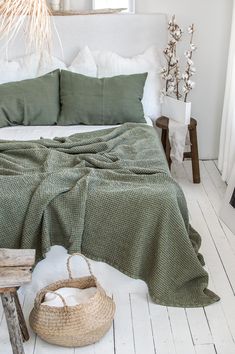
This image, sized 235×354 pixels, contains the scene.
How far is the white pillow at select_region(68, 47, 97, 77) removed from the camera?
388 cm

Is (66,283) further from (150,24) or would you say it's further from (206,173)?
(150,24)

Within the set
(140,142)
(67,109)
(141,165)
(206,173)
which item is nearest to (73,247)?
(141,165)

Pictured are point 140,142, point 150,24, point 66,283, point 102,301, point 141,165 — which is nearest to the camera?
point 102,301

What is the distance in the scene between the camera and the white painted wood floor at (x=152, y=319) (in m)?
2.20

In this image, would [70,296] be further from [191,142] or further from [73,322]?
[191,142]

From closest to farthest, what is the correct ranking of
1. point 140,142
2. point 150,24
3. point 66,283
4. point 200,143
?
point 66,283 → point 140,142 → point 150,24 → point 200,143

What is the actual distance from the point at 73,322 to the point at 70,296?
0.68ft

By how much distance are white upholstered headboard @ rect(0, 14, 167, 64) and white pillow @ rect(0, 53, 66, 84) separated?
129 mm

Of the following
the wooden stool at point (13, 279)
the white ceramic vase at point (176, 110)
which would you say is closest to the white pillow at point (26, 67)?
the white ceramic vase at point (176, 110)

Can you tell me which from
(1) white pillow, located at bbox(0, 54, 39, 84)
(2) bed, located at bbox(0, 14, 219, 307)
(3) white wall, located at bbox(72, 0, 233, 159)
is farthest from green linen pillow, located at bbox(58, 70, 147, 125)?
(2) bed, located at bbox(0, 14, 219, 307)

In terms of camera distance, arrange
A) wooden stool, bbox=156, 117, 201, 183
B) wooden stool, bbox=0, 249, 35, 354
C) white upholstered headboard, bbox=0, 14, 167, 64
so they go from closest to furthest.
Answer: wooden stool, bbox=0, 249, 35, 354 → wooden stool, bbox=156, 117, 201, 183 → white upholstered headboard, bbox=0, 14, 167, 64

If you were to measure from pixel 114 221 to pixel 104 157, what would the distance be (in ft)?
1.87

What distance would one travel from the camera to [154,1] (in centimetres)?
397

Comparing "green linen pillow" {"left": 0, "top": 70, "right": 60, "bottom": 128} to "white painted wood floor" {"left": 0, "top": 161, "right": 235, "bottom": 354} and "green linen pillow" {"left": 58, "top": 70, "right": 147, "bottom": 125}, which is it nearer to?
"green linen pillow" {"left": 58, "top": 70, "right": 147, "bottom": 125}
